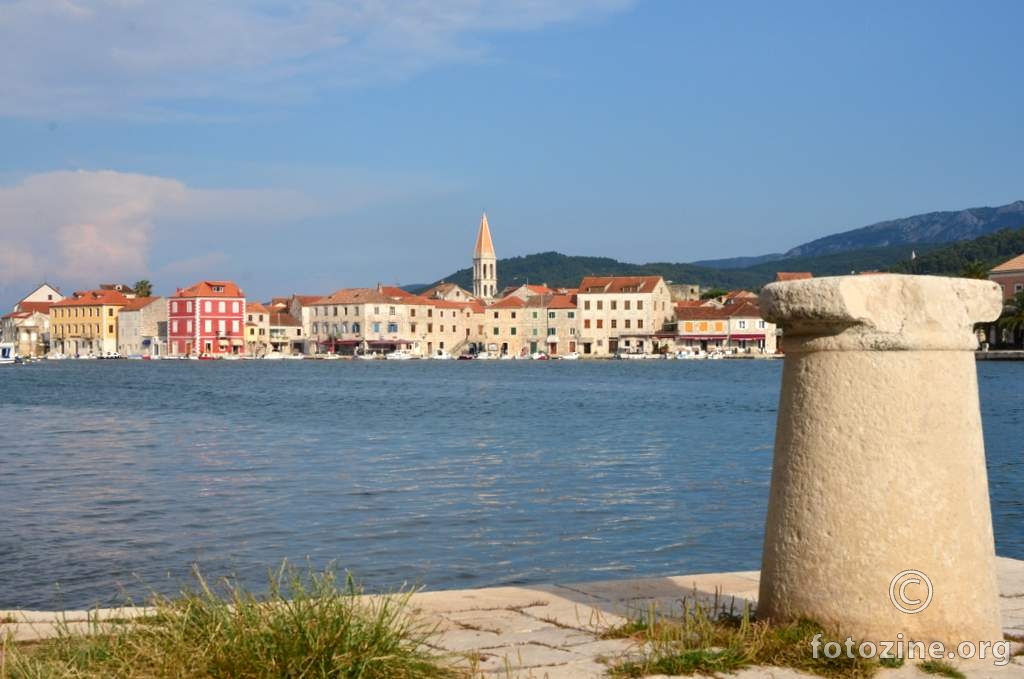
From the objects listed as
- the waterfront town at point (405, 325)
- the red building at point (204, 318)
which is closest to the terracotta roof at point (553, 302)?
the waterfront town at point (405, 325)

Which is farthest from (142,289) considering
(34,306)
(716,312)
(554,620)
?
(554,620)

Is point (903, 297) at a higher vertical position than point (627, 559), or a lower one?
higher

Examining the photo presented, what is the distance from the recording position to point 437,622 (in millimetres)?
4816

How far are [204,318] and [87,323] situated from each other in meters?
17.1

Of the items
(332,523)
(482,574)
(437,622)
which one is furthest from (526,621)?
(332,523)

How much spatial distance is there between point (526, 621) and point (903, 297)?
202 cm

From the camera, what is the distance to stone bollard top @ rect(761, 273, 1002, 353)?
14.1 ft

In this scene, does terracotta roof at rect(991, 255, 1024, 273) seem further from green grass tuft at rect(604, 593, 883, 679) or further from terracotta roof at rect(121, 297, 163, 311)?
green grass tuft at rect(604, 593, 883, 679)

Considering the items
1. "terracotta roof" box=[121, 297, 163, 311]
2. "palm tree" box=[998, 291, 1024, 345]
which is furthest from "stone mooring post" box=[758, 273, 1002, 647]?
"terracotta roof" box=[121, 297, 163, 311]

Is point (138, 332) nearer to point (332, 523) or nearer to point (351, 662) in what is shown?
point (332, 523)

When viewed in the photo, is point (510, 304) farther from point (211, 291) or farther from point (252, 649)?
point (252, 649)

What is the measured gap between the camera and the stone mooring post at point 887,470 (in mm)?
4230

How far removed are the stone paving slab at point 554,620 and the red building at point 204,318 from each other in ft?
352

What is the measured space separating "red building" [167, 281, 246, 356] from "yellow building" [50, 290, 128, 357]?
10.6 metres
